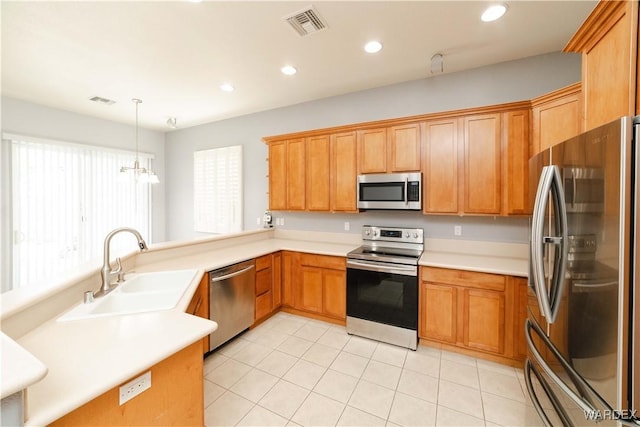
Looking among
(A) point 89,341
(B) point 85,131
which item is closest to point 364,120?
(A) point 89,341

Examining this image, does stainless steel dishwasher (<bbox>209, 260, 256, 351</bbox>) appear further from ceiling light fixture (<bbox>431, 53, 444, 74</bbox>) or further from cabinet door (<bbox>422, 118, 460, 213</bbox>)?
ceiling light fixture (<bbox>431, 53, 444, 74</bbox>)

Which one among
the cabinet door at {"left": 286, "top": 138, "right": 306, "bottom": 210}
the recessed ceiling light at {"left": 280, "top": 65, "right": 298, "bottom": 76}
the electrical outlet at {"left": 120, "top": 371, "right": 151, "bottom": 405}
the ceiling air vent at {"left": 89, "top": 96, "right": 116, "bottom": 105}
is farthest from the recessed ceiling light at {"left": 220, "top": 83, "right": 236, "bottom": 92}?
the electrical outlet at {"left": 120, "top": 371, "right": 151, "bottom": 405}

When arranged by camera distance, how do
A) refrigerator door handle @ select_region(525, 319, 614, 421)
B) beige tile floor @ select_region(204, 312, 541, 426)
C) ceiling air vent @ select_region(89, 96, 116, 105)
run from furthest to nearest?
1. ceiling air vent @ select_region(89, 96, 116, 105)
2. beige tile floor @ select_region(204, 312, 541, 426)
3. refrigerator door handle @ select_region(525, 319, 614, 421)

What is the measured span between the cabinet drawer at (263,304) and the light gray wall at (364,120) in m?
1.20

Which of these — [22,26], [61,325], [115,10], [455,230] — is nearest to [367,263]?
[455,230]

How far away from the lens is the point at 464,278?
2.45m

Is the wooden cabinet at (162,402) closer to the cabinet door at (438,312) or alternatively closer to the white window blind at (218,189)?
the cabinet door at (438,312)

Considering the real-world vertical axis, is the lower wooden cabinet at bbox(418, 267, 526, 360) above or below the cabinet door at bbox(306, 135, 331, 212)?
below

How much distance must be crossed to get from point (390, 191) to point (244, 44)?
81.9 inches

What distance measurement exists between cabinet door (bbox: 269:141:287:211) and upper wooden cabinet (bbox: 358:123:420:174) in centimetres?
113

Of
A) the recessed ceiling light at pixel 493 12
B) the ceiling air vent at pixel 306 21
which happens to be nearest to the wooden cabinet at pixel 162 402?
the ceiling air vent at pixel 306 21

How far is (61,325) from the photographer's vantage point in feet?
4.15

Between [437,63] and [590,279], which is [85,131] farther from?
[590,279]

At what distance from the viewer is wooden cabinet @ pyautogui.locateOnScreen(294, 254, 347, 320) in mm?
3064
